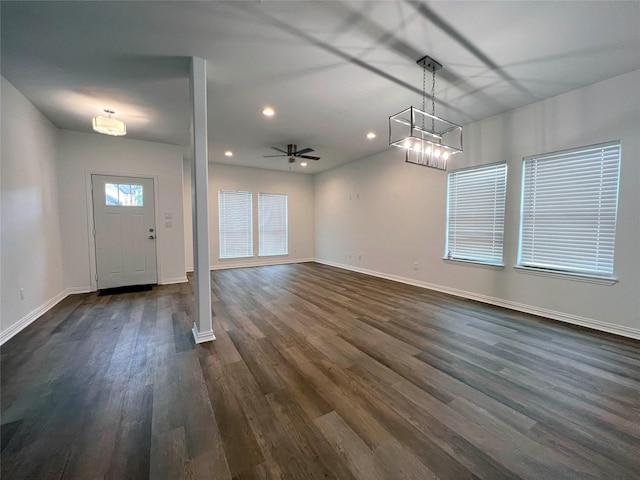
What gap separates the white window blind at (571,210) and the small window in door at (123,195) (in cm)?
674

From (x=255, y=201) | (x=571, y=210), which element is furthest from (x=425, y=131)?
(x=255, y=201)

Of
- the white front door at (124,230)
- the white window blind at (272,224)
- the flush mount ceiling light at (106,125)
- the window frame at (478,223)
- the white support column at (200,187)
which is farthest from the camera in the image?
the white window blind at (272,224)

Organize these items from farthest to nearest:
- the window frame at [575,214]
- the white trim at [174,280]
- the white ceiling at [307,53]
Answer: the white trim at [174,280] < the window frame at [575,214] < the white ceiling at [307,53]

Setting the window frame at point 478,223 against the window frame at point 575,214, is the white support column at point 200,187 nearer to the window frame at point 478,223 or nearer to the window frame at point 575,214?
the window frame at point 478,223


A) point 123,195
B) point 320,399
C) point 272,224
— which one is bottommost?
point 320,399

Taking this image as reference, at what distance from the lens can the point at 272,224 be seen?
26.0 ft

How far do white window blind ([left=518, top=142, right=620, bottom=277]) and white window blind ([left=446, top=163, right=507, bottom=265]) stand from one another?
32cm

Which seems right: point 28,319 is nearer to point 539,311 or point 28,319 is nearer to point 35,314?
point 35,314

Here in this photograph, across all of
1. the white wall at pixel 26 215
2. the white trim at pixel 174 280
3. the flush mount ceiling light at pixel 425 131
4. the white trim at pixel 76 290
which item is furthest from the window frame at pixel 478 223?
the white trim at pixel 76 290

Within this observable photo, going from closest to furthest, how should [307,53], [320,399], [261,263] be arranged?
1. [320,399]
2. [307,53]
3. [261,263]

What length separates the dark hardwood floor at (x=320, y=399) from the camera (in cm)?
135

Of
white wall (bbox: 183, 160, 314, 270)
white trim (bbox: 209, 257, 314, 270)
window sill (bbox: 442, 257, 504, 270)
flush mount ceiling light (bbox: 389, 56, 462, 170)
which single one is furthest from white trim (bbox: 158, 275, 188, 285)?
window sill (bbox: 442, 257, 504, 270)

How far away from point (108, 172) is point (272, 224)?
4.09m

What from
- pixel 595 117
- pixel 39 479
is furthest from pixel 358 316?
pixel 595 117
